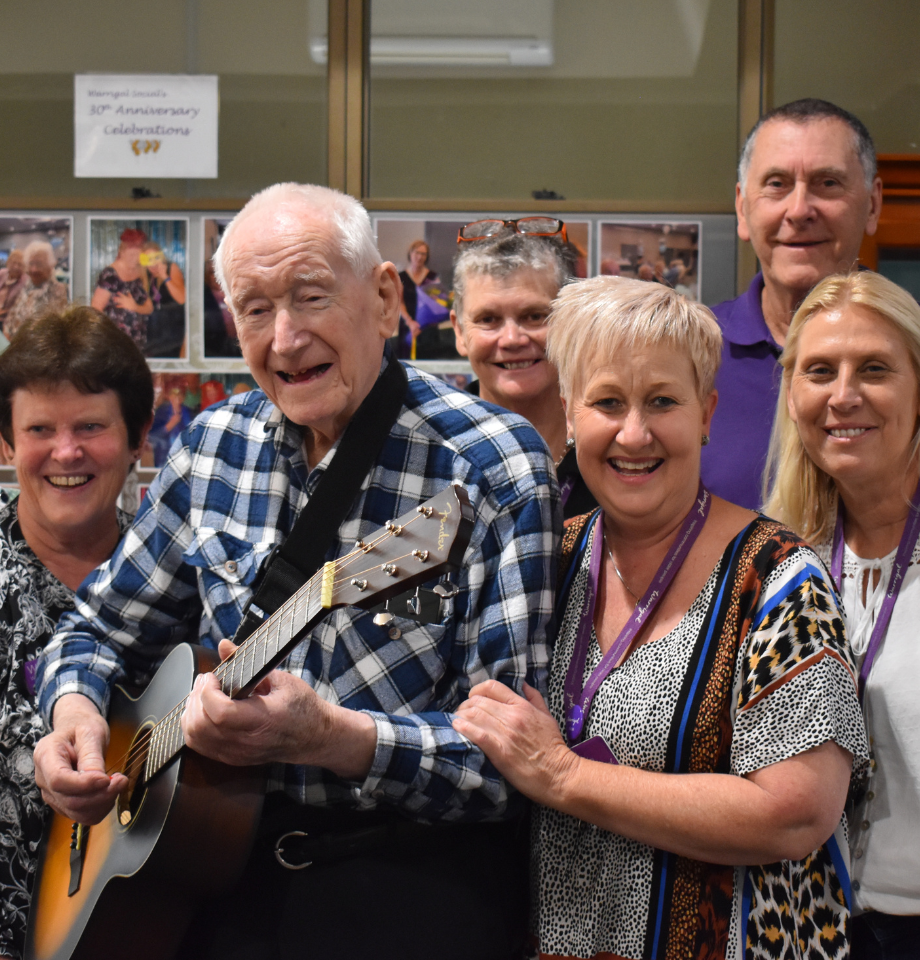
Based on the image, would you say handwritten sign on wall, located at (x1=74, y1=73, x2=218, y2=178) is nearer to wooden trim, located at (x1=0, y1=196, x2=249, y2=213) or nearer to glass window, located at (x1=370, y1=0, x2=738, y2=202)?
wooden trim, located at (x1=0, y1=196, x2=249, y2=213)

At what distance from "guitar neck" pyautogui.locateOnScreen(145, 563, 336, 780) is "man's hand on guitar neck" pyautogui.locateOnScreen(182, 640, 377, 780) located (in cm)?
2

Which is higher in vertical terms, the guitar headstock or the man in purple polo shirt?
the man in purple polo shirt

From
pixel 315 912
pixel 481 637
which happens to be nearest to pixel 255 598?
pixel 481 637

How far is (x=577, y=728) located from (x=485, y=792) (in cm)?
17

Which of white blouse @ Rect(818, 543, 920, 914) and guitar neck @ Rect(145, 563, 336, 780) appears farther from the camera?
white blouse @ Rect(818, 543, 920, 914)

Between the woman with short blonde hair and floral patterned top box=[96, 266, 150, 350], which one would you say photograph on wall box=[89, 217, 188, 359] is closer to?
floral patterned top box=[96, 266, 150, 350]

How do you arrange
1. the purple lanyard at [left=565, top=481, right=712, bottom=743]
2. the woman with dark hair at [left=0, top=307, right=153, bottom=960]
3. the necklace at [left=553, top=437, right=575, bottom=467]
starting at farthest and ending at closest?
the necklace at [left=553, top=437, right=575, bottom=467] < the woman with dark hair at [left=0, top=307, right=153, bottom=960] < the purple lanyard at [left=565, top=481, right=712, bottom=743]

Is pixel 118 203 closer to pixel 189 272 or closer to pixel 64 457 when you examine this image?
pixel 189 272

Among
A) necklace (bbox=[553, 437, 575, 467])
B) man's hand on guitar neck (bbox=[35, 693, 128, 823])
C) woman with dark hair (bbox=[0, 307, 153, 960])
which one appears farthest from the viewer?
necklace (bbox=[553, 437, 575, 467])

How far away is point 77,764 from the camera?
171cm

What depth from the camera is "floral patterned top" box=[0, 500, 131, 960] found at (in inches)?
72.7

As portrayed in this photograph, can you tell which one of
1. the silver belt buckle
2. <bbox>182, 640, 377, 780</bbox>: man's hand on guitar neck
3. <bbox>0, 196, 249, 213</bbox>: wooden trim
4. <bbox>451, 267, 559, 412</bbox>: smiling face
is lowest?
the silver belt buckle

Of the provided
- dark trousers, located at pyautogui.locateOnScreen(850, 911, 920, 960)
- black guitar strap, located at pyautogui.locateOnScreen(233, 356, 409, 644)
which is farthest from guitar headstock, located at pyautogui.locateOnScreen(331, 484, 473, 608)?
dark trousers, located at pyautogui.locateOnScreen(850, 911, 920, 960)

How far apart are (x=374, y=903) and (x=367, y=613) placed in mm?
407
